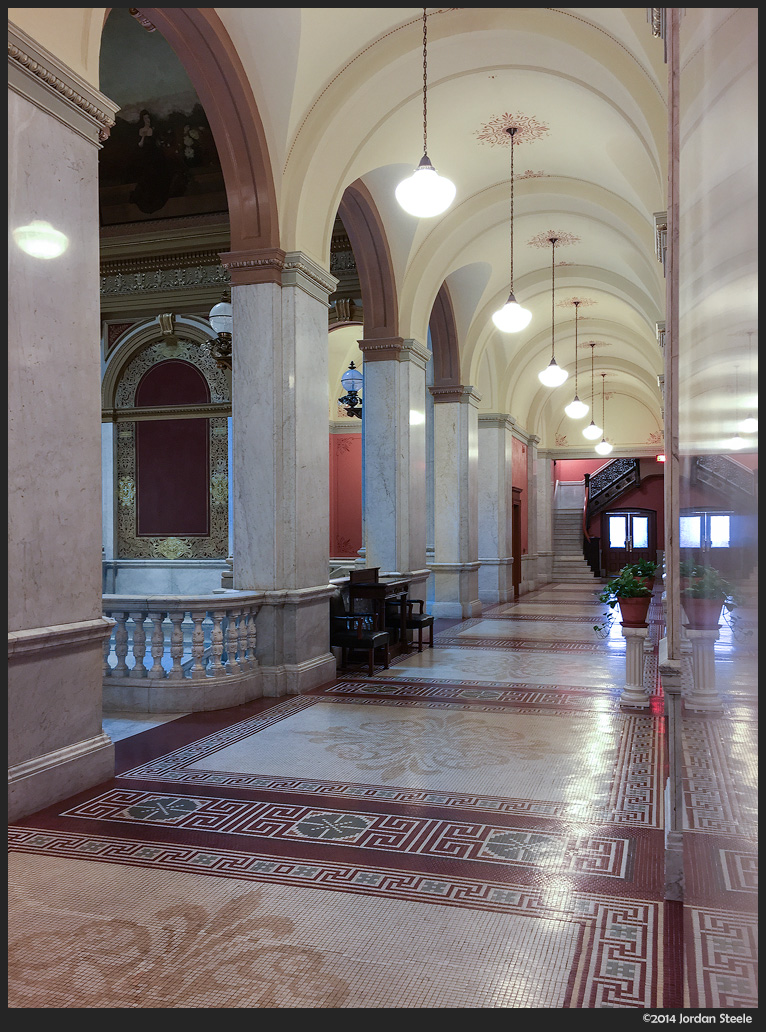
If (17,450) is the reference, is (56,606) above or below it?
below

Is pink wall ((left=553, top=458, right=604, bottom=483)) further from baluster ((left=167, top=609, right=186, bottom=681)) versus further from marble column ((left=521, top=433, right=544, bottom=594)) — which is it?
baluster ((left=167, top=609, right=186, bottom=681))

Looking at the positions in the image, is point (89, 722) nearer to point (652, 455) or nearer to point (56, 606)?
point (56, 606)

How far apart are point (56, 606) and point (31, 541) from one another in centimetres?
45

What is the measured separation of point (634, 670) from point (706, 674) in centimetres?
629

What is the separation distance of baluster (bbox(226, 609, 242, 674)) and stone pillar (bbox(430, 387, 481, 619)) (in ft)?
26.0

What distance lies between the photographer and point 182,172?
13469 millimetres

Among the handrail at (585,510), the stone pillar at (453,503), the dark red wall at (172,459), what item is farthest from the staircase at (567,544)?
the dark red wall at (172,459)

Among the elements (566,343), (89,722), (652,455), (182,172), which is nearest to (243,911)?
(89,722)

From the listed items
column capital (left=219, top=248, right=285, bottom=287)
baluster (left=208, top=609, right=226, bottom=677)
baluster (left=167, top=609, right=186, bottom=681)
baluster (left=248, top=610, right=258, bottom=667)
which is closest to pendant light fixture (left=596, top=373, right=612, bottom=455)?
column capital (left=219, top=248, right=285, bottom=287)

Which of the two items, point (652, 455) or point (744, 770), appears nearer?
point (744, 770)

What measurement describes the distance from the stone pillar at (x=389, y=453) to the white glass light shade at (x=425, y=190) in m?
4.52

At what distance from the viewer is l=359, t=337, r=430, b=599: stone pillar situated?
1152 cm

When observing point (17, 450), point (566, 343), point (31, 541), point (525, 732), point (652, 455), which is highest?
point (566, 343)

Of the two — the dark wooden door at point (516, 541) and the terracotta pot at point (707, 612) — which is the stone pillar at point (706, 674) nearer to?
the terracotta pot at point (707, 612)
